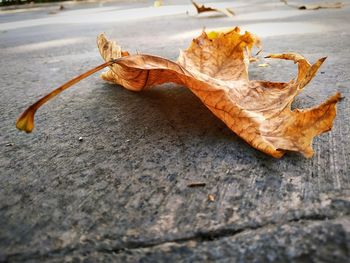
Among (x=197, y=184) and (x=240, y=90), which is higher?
(x=240, y=90)

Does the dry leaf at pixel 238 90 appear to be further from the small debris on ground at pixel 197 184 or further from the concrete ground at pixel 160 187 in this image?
the small debris on ground at pixel 197 184

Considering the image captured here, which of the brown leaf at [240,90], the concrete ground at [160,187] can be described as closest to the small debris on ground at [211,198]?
the concrete ground at [160,187]

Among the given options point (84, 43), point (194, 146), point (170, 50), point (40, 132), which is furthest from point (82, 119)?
point (84, 43)

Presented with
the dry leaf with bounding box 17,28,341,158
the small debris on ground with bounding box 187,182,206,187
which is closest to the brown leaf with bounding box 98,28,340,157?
the dry leaf with bounding box 17,28,341,158

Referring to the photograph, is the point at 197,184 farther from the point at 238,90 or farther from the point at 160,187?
the point at 238,90

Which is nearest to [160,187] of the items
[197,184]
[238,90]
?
[197,184]

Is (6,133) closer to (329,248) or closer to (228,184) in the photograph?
(228,184)
